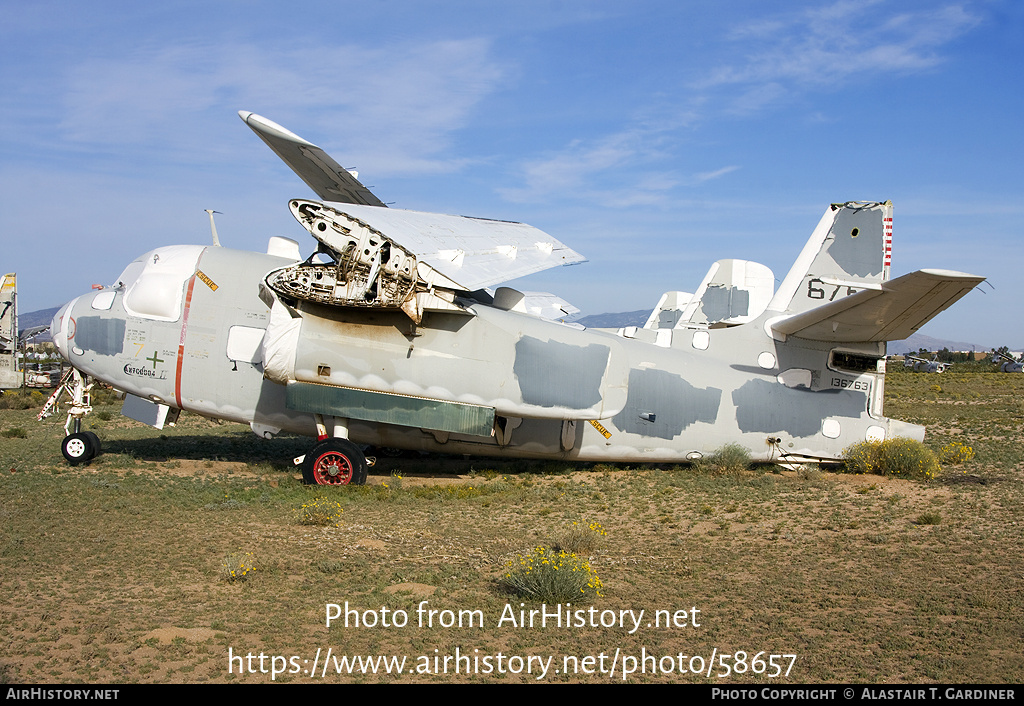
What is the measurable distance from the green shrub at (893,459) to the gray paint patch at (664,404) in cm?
315

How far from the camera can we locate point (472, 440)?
1498cm

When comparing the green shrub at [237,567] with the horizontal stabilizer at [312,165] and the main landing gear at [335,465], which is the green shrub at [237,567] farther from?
the horizontal stabilizer at [312,165]

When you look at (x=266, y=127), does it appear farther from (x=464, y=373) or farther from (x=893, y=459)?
(x=893, y=459)

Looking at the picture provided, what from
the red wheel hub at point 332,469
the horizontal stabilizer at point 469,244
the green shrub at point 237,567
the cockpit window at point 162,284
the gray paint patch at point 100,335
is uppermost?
the horizontal stabilizer at point 469,244

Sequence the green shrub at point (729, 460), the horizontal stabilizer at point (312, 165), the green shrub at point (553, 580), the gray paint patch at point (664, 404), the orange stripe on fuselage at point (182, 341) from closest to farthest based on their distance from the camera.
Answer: the green shrub at point (553, 580), the horizontal stabilizer at point (312, 165), the orange stripe on fuselage at point (182, 341), the gray paint patch at point (664, 404), the green shrub at point (729, 460)

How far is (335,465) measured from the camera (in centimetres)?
1376

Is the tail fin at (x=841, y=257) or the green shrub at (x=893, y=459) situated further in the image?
the tail fin at (x=841, y=257)

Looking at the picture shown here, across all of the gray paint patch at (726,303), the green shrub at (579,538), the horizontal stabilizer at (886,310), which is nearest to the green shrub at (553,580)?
the green shrub at (579,538)

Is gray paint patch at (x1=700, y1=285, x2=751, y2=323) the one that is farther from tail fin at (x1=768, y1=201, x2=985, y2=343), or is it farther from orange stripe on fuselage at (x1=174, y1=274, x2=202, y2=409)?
orange stripe on fuselage at (x1=174, y1=274, x2=202, y2=409)

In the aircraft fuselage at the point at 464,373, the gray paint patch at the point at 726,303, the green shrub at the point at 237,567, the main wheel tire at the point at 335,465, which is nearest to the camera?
the green shrub at the point at 237,567

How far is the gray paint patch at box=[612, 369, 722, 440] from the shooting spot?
1502cm

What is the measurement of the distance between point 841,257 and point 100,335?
51.1 feet

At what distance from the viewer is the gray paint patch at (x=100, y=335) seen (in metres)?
15.1

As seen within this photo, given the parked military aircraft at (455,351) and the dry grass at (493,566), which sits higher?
the parked military aircraft at (455,351)
